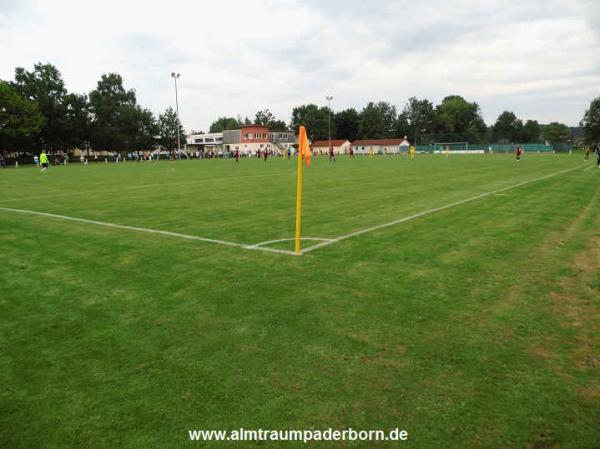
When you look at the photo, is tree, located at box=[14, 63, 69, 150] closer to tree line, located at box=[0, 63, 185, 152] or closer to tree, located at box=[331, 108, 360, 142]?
tree line, located at box=[0, 63, 185, 152]

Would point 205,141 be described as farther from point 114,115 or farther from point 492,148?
point 492,148

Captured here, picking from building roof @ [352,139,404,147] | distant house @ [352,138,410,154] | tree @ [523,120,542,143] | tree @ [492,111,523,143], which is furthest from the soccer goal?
tree @ [492,111,523,143]

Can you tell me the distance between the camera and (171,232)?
31.8 ft

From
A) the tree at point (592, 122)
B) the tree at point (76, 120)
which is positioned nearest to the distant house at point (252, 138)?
the tree at point (76, 120)

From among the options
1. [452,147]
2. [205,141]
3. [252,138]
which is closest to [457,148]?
[452,147]

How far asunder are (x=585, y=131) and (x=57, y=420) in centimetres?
15996

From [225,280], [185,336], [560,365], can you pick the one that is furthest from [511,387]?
[225,280]

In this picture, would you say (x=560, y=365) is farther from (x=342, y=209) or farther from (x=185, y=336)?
(x=342, y=209)

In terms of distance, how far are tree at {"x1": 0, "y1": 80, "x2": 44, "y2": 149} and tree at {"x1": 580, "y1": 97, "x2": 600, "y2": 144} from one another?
136705 millimetres

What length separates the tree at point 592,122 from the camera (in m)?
126

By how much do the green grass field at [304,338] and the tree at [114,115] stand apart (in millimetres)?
87760

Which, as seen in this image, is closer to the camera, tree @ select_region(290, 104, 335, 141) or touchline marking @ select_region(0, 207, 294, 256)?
touchline marking @ select_region(0, 207, 294, 256)

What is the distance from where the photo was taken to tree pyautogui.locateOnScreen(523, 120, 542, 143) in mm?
129925

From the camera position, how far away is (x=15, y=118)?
6500cm
